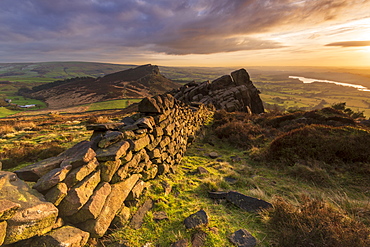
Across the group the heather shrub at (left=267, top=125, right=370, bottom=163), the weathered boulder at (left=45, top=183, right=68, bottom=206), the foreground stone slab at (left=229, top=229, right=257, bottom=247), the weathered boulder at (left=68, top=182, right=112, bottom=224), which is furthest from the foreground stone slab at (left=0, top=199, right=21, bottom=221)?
the heather shrub at (left=267, top=125, right=370, bottom=163)

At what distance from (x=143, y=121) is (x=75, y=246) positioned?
3702 millimetres

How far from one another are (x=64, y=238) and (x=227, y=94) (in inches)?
1232

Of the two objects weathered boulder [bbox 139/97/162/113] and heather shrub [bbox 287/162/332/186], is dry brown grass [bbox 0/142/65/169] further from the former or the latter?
heather shrub [bbox 287/162/332/186]

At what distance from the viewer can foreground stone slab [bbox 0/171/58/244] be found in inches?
91.9

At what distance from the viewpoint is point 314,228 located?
3.32 metres

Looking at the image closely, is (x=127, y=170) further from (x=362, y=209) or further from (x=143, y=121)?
(x=362, y=209)

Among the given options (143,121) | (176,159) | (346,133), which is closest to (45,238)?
(143,121)

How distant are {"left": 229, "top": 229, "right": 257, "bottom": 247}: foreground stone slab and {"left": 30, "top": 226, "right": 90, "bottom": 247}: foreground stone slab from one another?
294 cm

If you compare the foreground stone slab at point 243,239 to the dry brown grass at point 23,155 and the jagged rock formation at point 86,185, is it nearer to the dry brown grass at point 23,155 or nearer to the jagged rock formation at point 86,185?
the jagged rock formation at point 86,185

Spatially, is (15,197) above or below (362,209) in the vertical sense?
above

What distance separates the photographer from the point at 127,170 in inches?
183

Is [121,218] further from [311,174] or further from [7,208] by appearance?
[311,174]

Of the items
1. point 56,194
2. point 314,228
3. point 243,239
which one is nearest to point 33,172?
point 56,194

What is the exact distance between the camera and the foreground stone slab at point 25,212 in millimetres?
2334
